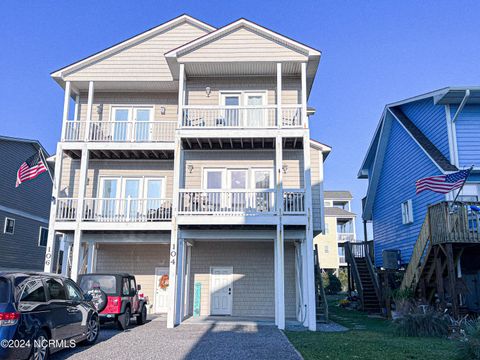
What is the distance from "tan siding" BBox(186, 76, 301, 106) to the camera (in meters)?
17.8

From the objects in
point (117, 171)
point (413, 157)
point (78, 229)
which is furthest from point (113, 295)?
point (413, 157)

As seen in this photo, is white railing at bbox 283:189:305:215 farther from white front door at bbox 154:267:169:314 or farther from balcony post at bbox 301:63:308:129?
white front door at bbox 154:267:169:314

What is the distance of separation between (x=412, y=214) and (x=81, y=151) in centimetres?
1460

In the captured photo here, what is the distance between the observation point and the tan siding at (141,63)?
17558mm

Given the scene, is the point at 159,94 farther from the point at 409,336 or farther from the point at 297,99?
the point at 409,336

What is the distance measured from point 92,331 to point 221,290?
7.59 meters

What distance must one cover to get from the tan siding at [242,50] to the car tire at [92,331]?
1028cm

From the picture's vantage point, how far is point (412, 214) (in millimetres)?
18234

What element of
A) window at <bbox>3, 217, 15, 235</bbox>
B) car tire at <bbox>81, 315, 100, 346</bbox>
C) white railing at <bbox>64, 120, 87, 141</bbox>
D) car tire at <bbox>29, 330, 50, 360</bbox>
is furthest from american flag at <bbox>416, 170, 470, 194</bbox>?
window at <bbox>3, 217, 15, 235</bbox>

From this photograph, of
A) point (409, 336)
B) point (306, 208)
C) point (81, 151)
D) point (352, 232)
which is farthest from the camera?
point (352, 232)

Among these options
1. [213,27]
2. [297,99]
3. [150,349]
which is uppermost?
[213,27]

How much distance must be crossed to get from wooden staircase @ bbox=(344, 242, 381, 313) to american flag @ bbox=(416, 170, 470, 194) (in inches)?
291

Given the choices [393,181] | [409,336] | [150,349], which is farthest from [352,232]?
[150,349]

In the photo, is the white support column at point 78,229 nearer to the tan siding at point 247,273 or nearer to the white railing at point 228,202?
the white railing at point 228,202
